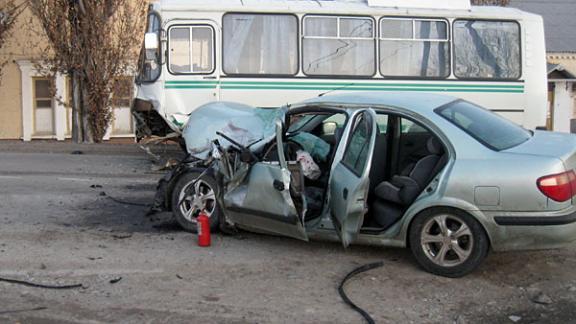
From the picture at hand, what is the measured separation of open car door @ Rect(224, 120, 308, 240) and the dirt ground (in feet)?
1.04

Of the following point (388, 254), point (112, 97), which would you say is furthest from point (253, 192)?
point (112, 97)

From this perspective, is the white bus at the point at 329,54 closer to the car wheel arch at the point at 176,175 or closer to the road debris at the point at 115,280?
the car wheel arch at the point at 176,175

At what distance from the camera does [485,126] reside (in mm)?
5953

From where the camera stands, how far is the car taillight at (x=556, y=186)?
205 inches

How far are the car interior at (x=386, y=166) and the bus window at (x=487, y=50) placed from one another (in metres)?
7.23

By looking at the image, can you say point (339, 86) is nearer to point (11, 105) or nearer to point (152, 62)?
point (152, 62)

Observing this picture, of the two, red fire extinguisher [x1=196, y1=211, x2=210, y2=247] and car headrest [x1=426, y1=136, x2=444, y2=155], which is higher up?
car headrest [x1=426, y1=136, x2=444, y2=155]

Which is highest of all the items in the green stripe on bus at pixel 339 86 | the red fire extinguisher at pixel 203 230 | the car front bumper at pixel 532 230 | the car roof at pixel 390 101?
the green stripe on bus at pixel 339 86

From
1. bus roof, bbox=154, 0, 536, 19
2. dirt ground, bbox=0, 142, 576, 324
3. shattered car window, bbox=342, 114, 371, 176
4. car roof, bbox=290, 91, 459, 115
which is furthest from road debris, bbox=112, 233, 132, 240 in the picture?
bus roof, bbox=154, 0, 536, 19

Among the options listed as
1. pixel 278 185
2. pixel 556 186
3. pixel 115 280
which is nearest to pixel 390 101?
pixel 278 185

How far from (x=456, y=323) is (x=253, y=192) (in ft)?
7.44

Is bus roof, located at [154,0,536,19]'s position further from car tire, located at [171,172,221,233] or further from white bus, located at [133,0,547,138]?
car tire, located at [171,172,221,233]

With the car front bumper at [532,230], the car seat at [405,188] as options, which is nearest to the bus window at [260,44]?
the car seat at [405,188]

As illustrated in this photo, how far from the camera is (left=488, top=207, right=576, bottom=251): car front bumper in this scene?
5.24 m
